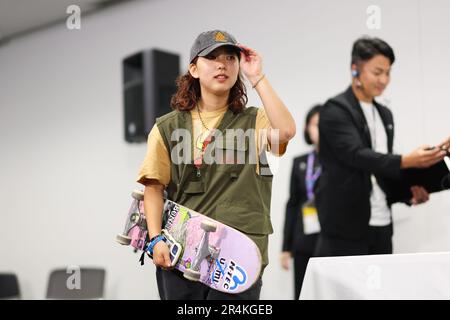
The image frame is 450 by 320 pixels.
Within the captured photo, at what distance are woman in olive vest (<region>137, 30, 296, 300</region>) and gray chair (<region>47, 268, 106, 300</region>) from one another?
2.33 meters

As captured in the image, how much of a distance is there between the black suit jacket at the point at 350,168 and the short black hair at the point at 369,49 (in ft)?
0.54

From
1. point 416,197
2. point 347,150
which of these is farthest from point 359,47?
point 416,197

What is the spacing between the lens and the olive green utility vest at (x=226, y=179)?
1507 millimetres

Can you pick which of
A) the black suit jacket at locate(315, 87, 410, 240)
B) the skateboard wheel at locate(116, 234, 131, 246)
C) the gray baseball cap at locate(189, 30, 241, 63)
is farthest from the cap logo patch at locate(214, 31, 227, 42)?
the black suit jacket at locate(315, 87, 410, 240)

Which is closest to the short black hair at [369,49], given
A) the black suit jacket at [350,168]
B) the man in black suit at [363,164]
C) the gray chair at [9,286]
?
the man in black suit at [363,164]

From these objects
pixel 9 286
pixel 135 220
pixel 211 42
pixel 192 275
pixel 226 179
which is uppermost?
pixel 211 42

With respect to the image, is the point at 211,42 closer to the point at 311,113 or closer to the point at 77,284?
the point at 311,113

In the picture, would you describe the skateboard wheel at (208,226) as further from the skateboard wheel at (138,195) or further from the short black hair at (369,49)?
the short black hair at (369,49)

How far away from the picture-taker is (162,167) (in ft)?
5.18

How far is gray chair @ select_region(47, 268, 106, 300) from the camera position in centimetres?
379

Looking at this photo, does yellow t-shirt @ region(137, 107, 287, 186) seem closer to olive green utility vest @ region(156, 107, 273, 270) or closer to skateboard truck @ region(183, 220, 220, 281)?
olive green utility vest @ region(156, 107, 273, 270)

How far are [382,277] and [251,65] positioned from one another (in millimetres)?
629

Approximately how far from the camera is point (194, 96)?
164 cm

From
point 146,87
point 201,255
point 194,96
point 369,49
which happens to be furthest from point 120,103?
point 201,255
